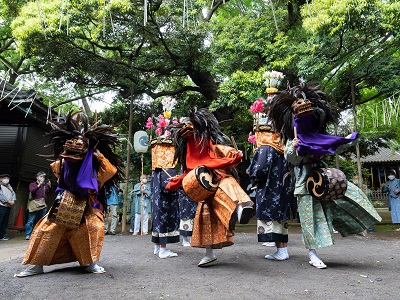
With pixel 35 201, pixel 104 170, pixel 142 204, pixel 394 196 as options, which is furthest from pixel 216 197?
pixel 394 196

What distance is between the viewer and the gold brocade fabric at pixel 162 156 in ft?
18.9

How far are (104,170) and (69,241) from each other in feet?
3.08

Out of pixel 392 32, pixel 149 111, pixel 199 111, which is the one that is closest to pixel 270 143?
pixel 199 111

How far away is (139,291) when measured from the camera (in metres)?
3.19

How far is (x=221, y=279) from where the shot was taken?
11.6 ft

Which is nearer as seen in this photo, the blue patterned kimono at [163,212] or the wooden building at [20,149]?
the blue patterned kimono at [163,212]

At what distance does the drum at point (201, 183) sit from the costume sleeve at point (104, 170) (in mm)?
959

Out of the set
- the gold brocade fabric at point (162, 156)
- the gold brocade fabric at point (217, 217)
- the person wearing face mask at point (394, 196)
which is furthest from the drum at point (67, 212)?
the person wearing face mask at point (394, 196)

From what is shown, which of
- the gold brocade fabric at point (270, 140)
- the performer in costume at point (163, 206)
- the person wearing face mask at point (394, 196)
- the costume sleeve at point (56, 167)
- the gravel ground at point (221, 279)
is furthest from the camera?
the person wearing face mask at point (394, 196)

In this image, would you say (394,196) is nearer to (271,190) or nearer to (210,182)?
(271,190)

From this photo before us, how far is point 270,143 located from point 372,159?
767 inches

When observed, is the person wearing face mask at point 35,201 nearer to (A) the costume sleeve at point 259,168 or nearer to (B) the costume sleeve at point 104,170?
(B) the costume sleeve at point 104,170

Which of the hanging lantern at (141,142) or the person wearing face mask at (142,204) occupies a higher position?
the hanging lantern at (141,142)

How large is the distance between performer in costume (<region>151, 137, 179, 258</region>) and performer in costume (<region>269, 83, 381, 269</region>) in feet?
6.17
